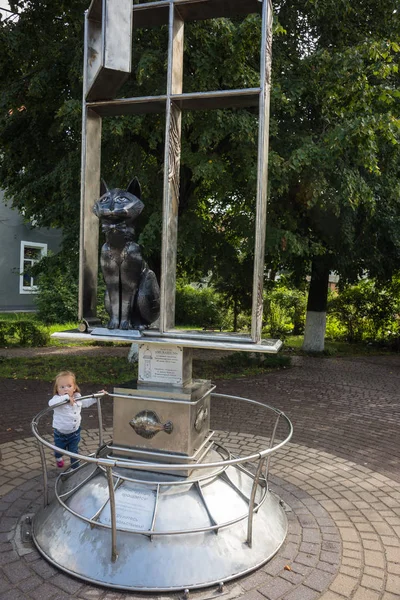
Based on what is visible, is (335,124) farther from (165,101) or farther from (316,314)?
(165,101)

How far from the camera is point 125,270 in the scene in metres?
3.65

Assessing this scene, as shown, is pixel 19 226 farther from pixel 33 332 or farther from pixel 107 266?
pixel 107 266

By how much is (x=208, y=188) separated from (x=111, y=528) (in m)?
8.05

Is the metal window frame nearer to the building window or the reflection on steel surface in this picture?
the reflection on steel surface

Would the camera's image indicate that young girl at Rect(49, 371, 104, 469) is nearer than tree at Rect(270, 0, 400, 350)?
Yes

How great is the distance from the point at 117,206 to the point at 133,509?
2175 mm

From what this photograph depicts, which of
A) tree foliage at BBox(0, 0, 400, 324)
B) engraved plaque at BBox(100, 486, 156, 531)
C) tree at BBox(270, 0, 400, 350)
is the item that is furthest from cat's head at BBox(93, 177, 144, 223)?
tree at BBox(270, 0, 400, 350)

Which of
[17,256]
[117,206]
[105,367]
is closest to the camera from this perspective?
[117,206]

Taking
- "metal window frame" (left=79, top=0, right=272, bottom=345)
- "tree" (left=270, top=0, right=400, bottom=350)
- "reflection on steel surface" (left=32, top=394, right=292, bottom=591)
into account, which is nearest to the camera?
"reflection on steel surface" (left=32, top=394, right=292, bottom=591)

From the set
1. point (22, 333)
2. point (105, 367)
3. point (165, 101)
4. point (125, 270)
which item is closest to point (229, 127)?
point (165, 101)

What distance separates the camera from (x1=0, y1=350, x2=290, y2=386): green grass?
10172 mm

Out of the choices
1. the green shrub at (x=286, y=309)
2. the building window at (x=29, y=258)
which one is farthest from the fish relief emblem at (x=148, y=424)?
the building window at (x=29, y=258)

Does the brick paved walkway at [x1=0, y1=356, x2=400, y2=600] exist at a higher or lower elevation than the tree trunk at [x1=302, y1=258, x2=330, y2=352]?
lower

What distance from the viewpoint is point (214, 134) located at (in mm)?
7891
